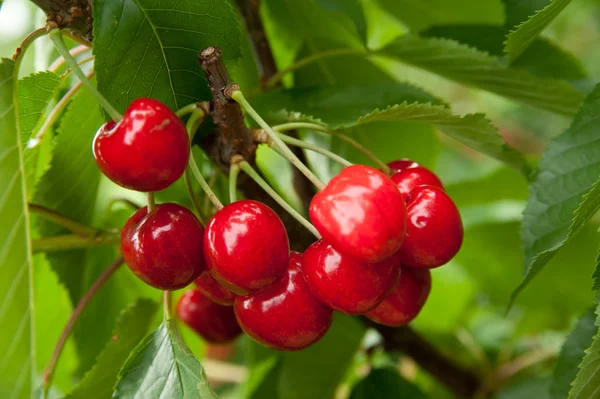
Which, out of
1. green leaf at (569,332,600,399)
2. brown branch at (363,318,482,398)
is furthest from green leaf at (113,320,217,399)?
brown branch at (363,318,482,398)

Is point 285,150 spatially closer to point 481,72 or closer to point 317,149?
point 317,149

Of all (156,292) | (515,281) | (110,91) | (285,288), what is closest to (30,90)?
(110,91)

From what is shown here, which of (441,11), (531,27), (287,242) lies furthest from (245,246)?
(441,11)

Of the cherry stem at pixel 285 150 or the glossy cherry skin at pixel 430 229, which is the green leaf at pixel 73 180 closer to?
the cherry stem at pixel 285 150

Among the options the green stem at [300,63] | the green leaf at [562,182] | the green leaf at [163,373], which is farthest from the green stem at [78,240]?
the green leaf at [562,182]

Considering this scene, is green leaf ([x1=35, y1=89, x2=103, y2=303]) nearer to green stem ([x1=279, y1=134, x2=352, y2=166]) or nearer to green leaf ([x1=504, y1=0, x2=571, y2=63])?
green stem ([x1=279, y1=134, x2=352, y2=166])
